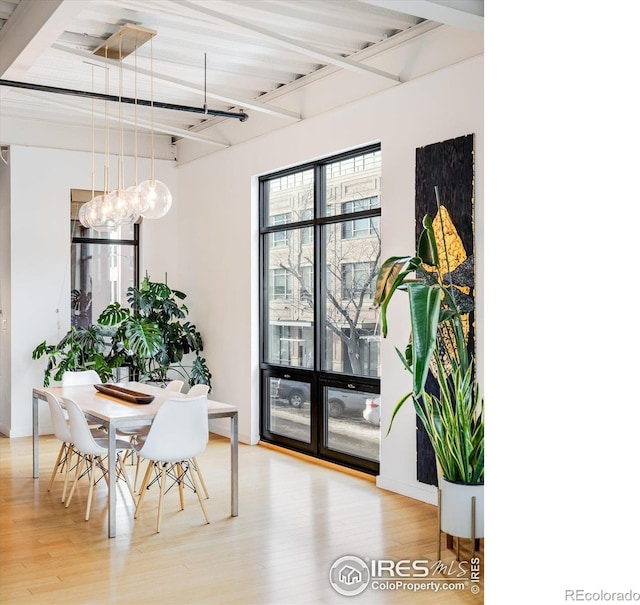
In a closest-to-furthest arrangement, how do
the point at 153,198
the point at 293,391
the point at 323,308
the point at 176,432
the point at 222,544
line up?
the point at 222,544 < the point at 176,432 < the point at 153,198 < the point at 323,308 < the point at 293,391

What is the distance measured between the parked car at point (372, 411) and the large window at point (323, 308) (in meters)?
0.01

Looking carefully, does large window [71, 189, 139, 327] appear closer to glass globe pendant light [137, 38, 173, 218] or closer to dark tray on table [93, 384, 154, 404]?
dark tray on table [93, 384, 154, 404]

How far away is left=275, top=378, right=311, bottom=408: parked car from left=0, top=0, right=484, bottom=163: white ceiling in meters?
2.47

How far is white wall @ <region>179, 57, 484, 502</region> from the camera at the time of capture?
16.4 ft

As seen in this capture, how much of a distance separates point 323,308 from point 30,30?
3.26 meters

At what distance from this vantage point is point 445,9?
399cm

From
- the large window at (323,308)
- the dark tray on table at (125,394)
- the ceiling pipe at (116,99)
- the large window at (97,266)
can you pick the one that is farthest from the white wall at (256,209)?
the dark tray on table at (125,394)

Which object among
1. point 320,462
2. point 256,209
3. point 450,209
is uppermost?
point 256,209

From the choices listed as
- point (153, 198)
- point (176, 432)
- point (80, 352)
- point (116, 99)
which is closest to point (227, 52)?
point (116, 99)

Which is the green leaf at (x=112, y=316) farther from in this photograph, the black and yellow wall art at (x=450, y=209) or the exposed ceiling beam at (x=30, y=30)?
the black and yellow wall art at (x=450, y=209)

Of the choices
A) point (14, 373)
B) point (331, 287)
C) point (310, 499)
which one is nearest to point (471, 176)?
point (331, 287)

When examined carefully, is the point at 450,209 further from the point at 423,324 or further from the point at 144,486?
the point at 144,486

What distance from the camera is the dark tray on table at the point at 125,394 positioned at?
5.04 metres

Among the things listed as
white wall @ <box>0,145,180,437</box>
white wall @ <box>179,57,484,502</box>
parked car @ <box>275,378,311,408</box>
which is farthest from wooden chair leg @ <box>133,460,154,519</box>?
white wall @ <box>0,145,180,437</box>
